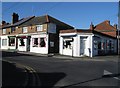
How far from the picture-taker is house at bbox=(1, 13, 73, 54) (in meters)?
40.0

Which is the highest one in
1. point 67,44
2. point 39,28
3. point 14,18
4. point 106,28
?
A: point 14,18

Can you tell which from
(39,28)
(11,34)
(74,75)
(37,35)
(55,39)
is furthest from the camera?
(11,34)

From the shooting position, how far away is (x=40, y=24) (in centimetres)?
4166

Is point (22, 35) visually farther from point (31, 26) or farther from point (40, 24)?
point (40, 24)

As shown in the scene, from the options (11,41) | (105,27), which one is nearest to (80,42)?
(11,41)

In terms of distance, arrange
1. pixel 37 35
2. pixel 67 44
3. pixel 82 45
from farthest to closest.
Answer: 1. pixel 37 35
2. pixel 67 44
3. pixel 82 45

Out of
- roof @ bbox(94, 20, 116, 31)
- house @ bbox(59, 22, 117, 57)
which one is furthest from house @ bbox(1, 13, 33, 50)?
roof @ bbox(94, 20, 116, 31)

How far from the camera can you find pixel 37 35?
41.6m

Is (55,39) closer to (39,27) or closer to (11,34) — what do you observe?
(39,27)

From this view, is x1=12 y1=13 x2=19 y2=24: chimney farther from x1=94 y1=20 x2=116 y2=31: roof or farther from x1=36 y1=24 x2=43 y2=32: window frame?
x1=94 y1=20 x2=116 y2=31: roof

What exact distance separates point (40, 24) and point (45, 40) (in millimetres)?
3605

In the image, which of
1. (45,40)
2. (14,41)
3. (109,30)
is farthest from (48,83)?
(109,30)

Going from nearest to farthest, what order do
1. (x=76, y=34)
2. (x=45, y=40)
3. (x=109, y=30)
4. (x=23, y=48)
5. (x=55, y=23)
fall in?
(x=76, y=34)
(x=45, y=40)
(x=55, y=23)
(x=23, y=48)
(x=109, y=30)

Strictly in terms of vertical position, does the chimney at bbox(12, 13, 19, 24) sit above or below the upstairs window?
above
